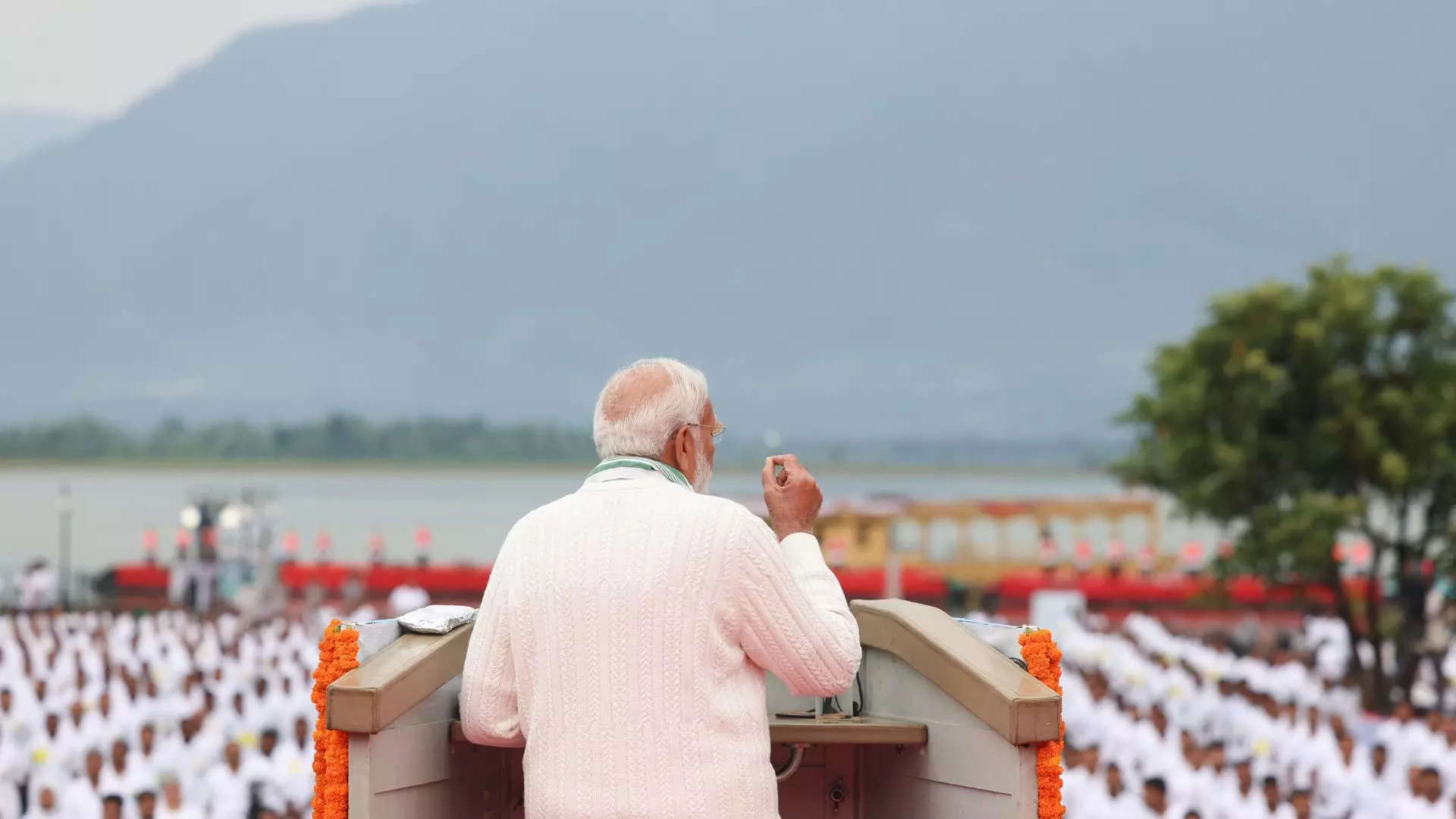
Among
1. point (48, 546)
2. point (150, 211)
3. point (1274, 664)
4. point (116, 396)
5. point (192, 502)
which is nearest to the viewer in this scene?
point (1274, 664)

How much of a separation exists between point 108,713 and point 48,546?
185ft

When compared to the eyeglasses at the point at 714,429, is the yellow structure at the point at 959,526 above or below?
below

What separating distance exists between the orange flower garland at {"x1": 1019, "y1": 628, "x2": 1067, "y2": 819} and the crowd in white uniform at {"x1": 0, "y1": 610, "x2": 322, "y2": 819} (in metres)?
5.40

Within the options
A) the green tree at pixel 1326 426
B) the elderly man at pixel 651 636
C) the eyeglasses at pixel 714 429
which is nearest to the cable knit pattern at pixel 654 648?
the elderly man at pixel 651 636

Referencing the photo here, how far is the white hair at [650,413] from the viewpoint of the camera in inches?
108

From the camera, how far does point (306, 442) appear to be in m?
121

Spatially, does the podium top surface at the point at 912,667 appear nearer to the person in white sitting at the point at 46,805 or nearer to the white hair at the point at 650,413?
the white hair at the point at 650,413

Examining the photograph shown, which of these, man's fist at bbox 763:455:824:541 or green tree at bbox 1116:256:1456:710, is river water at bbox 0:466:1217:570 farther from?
man's fist at bbox 763:455:824:541

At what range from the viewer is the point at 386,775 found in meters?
3.03

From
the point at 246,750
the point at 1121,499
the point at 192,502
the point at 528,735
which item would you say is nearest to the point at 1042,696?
the point at 528,735

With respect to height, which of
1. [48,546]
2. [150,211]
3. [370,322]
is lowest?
[48,546]

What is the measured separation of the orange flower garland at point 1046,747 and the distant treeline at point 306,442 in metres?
111

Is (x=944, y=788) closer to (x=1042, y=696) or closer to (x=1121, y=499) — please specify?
(x=1042, y=696)

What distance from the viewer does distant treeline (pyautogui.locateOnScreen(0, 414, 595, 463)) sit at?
117 m
